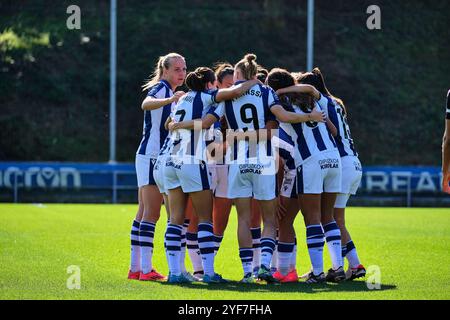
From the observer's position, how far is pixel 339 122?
10.0 m

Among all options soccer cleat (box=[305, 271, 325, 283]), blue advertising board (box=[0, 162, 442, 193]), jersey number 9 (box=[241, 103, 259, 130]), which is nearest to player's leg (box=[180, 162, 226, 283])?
jersey number 9 (box=[241, 103, 259, 130])

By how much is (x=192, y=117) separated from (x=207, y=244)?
1.30m

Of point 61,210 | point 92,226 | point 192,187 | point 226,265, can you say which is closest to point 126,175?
point 61,210

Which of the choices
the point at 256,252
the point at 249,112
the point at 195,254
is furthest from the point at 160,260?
the point at 249,112

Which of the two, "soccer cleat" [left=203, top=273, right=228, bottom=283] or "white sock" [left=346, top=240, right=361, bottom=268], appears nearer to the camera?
"soccer cleat" [left=203, top=273, right=228, bottom=283]

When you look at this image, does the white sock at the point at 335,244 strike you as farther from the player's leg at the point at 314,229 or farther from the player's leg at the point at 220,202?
the player's leg at the point at 220,202

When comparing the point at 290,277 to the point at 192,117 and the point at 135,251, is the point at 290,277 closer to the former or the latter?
the point at 135,251

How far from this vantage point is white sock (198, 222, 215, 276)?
9.32 metres

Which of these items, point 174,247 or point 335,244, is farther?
point 335,244

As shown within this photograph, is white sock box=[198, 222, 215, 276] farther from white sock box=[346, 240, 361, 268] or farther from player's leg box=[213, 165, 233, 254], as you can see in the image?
white sock box=[346, 240, 361, 268]

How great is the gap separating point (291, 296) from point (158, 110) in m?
2.78

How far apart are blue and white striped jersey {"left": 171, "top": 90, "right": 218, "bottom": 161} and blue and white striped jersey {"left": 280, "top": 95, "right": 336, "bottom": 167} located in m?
0.85
